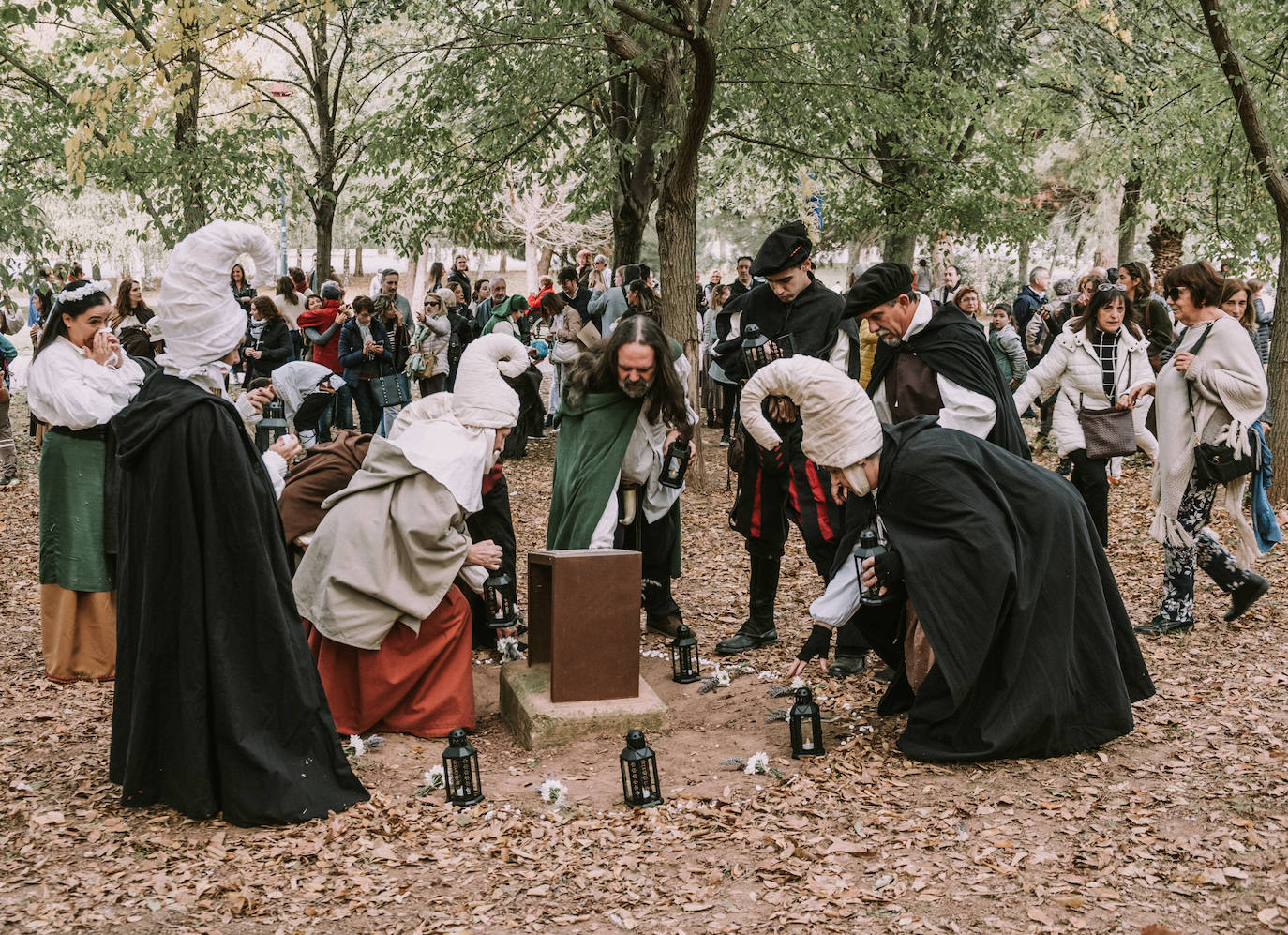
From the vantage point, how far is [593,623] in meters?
5.21

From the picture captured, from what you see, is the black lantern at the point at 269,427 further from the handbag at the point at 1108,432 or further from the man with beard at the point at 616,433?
the handbag at the point at 1108,432

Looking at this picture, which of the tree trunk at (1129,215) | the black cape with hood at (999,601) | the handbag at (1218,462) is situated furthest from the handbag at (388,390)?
the tree trunk at (1129,215)

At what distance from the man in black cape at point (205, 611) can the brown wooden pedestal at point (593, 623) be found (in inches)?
47.3

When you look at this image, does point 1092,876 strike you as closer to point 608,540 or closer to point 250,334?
point 608,540

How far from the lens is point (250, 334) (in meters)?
12.8

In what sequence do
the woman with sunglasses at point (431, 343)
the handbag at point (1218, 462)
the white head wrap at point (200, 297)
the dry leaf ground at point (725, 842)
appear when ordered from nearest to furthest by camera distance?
1. the dry leaf ground at point (725, 842)
2. the white head wrap at point (200, 297)
3. the handbag at point (1218, 462)
4. the woman with sunglasses at point (431, 343)

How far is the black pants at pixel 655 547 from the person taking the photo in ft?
20.9

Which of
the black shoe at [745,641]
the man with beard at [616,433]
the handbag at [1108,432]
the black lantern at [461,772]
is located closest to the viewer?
the black lantern at [461,772]

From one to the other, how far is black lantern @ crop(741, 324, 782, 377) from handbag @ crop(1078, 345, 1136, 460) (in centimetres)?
264

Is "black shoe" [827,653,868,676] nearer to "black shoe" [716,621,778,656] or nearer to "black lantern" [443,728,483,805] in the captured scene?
"black shoe" [716,621,778,656]

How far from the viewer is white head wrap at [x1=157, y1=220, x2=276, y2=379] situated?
14.2 feet

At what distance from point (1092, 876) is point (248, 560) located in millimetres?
3162

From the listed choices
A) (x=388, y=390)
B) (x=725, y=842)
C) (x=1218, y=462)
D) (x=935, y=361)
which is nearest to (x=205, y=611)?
(x=725, y=842)

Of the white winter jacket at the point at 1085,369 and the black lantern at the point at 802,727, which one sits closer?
the black lantern at the point at 802,727
